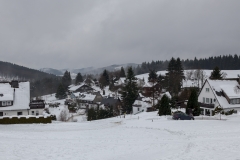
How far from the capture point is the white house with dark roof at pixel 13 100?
143 feet

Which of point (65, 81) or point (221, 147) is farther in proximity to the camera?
point (65, 81)

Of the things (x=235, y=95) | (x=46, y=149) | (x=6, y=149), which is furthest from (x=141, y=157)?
(x=235, y=95)

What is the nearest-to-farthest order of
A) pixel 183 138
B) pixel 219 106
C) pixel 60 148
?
pixel 60 148
pixel 183 138
pixel 219 106

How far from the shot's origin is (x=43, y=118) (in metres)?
38.2

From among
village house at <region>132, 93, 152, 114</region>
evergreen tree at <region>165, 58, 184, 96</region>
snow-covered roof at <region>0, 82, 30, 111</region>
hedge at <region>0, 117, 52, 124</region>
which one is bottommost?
hedge at <region>0, 117, 52, 124</region>

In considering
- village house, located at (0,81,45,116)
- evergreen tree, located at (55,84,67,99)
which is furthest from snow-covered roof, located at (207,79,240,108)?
evergreen tree, located at (55,84,67,99)

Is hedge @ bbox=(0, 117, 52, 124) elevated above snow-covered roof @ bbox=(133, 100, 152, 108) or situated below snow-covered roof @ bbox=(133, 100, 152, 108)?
below

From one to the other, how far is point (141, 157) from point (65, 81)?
150 metres

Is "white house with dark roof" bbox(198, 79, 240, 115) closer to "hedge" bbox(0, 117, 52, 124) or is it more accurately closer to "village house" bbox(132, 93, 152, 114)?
"village house" bbox(132, 93, 152, 114)

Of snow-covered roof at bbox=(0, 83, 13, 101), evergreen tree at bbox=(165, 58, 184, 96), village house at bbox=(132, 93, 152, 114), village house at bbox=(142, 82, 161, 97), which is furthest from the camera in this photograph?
evergreen tree at bbox=(165, 58, 184, 96)

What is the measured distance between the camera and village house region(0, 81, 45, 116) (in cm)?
4366

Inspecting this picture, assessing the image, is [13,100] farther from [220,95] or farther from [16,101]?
[220,95]

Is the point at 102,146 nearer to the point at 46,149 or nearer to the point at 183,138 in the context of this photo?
the point at 46,149

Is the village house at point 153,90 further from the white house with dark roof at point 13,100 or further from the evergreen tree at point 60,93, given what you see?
the evergreen tree at point 60,93
